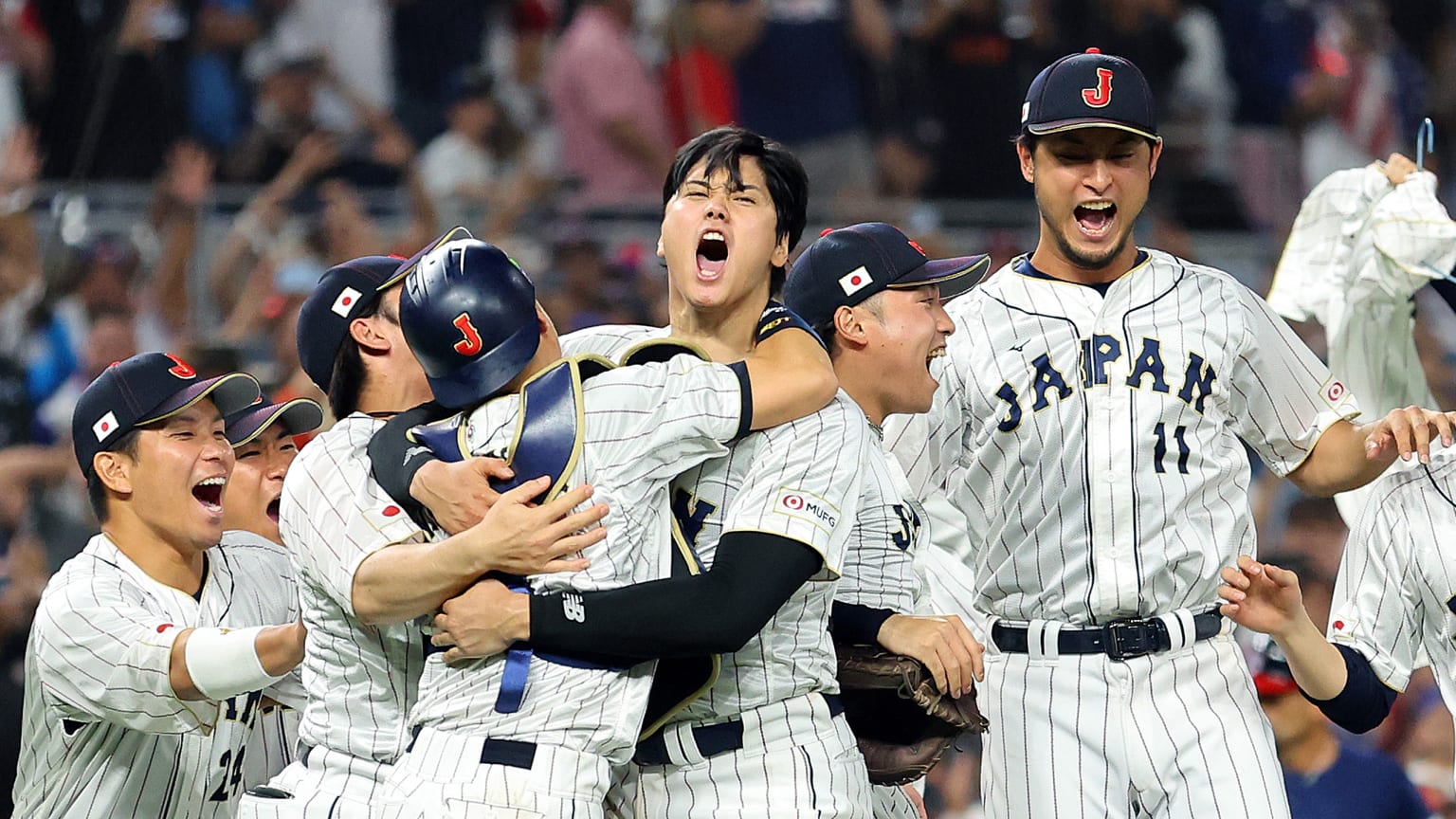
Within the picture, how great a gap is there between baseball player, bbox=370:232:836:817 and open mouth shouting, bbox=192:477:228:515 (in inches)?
43.5

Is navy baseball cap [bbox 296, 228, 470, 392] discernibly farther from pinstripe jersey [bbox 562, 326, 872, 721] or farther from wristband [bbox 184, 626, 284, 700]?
pinstripe jersey [bbox 562, 326, 872, 721]

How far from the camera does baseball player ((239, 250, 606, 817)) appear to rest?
2.79m

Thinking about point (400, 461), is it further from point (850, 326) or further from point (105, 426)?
point (105, 426)

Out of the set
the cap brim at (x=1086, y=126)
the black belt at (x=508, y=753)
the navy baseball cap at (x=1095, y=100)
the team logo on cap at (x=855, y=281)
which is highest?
the navy baseball cap at (x=1095, y=100)

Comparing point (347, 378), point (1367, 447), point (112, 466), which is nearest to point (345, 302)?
point (347, 378)

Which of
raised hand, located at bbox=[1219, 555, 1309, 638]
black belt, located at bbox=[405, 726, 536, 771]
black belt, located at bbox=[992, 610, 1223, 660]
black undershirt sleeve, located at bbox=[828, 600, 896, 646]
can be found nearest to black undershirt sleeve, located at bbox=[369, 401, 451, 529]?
black belt, located at bbox=[405, 726, 536, 771]

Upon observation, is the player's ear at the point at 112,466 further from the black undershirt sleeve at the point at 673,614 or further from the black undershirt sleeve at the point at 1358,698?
the black undershirt sleeve at the point at 1358,698

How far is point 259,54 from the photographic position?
827 cm

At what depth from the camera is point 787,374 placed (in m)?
3.04

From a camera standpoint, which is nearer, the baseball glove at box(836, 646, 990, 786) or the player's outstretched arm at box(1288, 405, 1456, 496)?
the baseball glove at box(836, 646, 990, 786)

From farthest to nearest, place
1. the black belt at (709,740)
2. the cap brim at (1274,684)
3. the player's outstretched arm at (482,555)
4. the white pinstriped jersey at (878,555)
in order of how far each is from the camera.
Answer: the cap brim at (1274,684)
the white pinstriped jersey at (878,555)
the black belt at (709,740)
the player's outstretched arm at (482,555)

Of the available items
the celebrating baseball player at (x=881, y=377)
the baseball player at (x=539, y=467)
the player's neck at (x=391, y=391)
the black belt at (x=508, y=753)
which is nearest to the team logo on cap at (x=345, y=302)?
the player's neck at (x=391, y=391)

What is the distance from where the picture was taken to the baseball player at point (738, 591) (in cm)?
281

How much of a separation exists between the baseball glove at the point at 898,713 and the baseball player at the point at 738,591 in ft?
0.32
